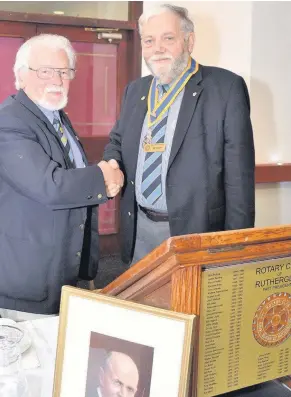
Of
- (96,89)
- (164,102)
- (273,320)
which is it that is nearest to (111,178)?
(164,102)

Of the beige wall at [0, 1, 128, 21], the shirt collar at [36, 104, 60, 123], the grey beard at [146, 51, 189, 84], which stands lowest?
the shirt collar at [36, 104, 60, 123]

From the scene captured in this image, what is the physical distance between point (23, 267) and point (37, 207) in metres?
0.22

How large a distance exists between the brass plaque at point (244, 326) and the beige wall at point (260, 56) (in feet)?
12.4

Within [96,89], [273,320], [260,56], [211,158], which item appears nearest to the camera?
[273,320]

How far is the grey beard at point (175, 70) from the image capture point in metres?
→ 2.12

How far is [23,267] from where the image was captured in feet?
5.74

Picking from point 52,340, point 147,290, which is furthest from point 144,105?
point 147,290

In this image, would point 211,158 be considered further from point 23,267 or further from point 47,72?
point 23,267

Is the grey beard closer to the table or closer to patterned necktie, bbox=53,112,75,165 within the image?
patterned necktie, bbox=53,112,75,165

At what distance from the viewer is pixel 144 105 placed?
87.1 inches

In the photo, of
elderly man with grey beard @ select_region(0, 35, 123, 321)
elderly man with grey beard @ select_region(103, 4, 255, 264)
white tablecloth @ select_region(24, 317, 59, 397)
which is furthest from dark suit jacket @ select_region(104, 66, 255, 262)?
white tablecloth @ select_region(24, 317, 59, 397)

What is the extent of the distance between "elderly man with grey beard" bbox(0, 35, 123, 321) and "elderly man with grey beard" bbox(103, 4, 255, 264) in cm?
26

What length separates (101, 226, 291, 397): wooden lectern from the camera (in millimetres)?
777

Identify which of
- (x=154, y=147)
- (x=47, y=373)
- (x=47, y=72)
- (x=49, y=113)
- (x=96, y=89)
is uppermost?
(x=96, y=89)
